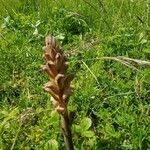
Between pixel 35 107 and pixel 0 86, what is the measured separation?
49cm

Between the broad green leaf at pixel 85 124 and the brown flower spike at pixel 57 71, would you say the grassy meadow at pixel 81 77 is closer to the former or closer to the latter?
the broad green leaf at pixel 85 124

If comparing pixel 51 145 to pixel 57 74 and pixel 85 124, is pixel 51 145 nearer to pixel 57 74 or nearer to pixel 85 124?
pixel 85 124

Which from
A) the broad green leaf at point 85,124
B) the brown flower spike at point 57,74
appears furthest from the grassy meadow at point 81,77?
the brown flower spike at point 57,74

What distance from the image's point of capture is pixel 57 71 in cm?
197

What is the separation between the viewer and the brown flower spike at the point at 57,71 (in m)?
1.95

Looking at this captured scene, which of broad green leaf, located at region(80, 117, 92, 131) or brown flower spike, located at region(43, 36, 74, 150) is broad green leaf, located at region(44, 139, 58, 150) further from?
brown flower spike, located at region(43, 36, 74, 150)

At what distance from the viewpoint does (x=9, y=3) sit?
18.4ft

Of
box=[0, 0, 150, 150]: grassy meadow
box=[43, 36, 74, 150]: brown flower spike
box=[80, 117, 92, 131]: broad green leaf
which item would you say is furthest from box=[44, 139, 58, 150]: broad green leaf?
box=[43, 36, 74, 150]: brown flower spike

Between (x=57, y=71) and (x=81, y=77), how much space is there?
170cm

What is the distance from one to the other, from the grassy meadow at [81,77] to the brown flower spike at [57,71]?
1.66 feet

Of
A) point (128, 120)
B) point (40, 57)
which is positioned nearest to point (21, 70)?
point (40, 57)

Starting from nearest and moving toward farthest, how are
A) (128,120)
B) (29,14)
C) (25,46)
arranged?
1. (128,120)
2. (25,46)
3. (29,14)

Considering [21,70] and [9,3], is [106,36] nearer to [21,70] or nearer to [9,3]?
[21,70]

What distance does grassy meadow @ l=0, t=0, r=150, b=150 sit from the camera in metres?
2.87
